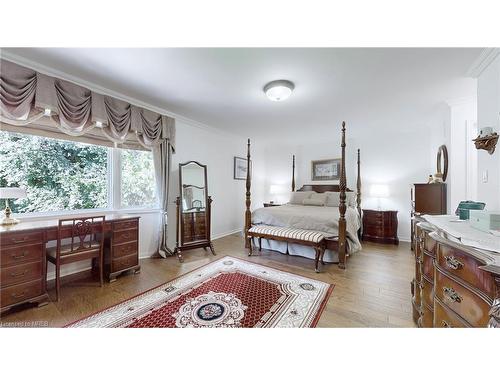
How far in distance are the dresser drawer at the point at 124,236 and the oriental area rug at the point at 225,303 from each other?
79 cm

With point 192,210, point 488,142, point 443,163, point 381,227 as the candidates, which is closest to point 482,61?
point 488,142

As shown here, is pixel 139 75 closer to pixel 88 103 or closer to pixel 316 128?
pixel 88 103

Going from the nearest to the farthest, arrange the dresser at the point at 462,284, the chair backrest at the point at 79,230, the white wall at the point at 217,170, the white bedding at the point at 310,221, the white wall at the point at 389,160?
1. the dresser at the point at 462,284
2. the chair backrest at the point at 79,230
3. the white bedding at the point at 310,221
4. the white wall at the point at 217,170
5. the white wall at the point at 389,160

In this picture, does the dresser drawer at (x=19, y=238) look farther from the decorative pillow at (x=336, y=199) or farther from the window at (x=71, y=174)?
the decorative pillow at (x=336, y=199)

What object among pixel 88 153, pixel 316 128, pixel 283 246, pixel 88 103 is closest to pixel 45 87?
pixel 88 103

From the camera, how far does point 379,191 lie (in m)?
4.02

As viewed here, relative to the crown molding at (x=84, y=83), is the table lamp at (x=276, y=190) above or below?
below

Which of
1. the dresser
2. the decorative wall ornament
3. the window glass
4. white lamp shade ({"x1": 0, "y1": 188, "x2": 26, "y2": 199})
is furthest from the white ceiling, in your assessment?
the dresser

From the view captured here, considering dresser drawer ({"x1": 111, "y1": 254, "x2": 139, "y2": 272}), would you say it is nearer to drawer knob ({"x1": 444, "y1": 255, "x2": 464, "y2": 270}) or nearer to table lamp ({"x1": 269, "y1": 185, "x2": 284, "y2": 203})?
drawer knob ({"x1": 444, "y1": 255, "x2": 464, "y2": 270})

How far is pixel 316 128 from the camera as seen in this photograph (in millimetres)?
4172

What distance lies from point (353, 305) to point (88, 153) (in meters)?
3.58

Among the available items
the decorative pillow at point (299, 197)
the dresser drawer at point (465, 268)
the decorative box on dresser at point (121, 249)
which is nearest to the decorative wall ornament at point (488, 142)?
the dresser drawer at point (465, 268)

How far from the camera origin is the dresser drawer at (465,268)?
0.74 metres

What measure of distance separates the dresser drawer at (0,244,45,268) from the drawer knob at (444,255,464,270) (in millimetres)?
3054
